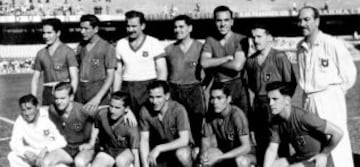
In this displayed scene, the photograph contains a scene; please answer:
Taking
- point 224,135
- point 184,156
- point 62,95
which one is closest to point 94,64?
point 62,95

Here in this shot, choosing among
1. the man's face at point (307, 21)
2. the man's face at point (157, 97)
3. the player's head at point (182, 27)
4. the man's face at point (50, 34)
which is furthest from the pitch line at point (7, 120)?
the man's face at point (307, 21)

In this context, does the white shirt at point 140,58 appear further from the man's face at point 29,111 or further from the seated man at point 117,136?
the man's face at point 29,111

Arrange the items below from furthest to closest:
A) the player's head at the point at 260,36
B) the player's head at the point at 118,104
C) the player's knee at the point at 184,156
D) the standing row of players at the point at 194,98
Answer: the player's head at the point at 260,36, the player's head at the point at 118,104, the player's knee at the point at 184,156, the standing row of players at the point at 194,98

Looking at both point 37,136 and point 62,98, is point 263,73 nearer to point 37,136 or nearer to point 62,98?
point 62,98

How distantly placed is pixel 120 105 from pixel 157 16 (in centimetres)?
3684

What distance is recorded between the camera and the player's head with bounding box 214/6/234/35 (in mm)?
6195

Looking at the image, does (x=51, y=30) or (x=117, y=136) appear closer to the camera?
(x=117, y=136)

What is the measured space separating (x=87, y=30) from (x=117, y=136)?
159 centimetres

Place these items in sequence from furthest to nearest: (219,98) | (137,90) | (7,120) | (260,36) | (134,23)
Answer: (7,120)
(137,90)
(134,23)
(260,36)
(219,98)

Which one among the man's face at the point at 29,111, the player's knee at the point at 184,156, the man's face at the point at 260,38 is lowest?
the player's knee at the point at 184,156

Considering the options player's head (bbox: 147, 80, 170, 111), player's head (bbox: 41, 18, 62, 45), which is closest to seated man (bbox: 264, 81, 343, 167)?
player's head (bbox: 147, 80, 170, 111)

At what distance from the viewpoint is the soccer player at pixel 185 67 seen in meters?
6.60

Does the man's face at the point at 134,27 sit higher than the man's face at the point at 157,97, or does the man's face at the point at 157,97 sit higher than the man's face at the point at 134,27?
the man's face at the point at 134,27

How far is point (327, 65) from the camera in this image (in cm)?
570
